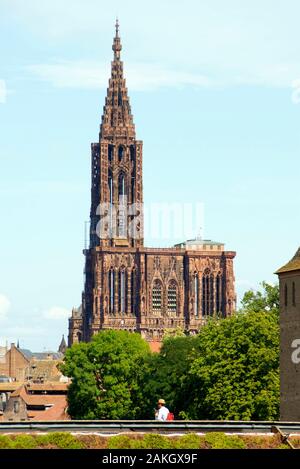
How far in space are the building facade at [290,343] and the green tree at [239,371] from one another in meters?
6.72

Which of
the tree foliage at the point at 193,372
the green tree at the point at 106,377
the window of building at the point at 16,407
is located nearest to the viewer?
the tree foliage at the point at 193,372

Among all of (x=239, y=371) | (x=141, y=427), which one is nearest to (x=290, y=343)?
(x=239, y=371)

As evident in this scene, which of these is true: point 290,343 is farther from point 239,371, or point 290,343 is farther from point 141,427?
point 141,427

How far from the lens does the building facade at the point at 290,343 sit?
94.8m

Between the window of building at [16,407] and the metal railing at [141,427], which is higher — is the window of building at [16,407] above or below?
above

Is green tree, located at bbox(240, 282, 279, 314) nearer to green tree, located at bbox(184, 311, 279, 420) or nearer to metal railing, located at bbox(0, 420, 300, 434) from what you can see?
green tree, located at bbox(184, 311, 279, 420)

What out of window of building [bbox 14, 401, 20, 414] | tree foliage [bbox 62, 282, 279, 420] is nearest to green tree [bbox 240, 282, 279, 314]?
tree foliage [bbox 62, 282, 279, 420]

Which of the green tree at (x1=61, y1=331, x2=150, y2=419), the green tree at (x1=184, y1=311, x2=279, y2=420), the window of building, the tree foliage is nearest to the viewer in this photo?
the green tree at (x1=184, y1=311, x2=279, y2=420)

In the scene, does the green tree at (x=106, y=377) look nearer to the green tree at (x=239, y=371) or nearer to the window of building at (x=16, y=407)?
the window of building at (x=16, y=407)

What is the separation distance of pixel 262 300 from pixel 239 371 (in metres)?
20.6

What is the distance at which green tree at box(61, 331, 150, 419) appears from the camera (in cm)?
14125

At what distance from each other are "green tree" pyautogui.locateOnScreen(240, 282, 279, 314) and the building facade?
1074 inches

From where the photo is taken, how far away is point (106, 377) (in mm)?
145375

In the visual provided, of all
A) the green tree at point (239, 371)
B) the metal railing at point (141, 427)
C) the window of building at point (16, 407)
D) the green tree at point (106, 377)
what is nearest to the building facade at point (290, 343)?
the green tree at point (239, 371)
